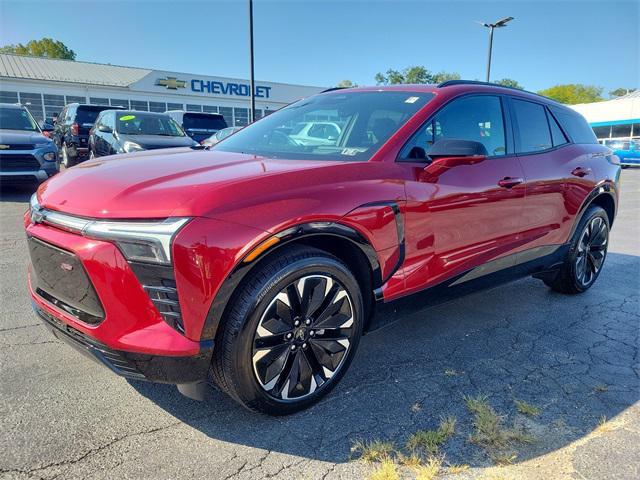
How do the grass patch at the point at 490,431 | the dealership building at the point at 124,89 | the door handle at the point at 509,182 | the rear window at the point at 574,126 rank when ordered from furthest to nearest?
the dealership building at the point at 124,89 < the rear window at the point at 574,126 < the door handle at the point at 509,182 < the grass patch at the point at 490,431

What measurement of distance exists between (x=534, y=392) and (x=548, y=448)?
0.54m

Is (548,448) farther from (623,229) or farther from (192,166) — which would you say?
(623,229)

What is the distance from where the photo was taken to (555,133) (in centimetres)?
411

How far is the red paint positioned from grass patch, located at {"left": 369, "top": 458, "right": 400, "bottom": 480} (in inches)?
36.8

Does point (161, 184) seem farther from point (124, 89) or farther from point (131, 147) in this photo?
point (124, 89)

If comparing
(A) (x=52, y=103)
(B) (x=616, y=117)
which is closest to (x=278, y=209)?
(A) (x=52, y=103)

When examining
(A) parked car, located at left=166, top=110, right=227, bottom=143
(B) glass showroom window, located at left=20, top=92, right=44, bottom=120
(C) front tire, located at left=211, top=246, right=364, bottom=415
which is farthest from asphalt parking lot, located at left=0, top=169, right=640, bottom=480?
(B) glass showroom window, located at left=20, top=92, right=44, bottom=120

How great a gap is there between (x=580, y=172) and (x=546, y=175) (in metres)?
0.64

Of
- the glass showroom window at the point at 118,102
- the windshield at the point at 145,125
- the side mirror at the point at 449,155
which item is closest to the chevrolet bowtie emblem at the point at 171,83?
the glass showroom window at the point at 118,102

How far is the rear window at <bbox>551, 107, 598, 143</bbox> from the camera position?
429cm

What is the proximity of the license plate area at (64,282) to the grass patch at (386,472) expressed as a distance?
1370 mm

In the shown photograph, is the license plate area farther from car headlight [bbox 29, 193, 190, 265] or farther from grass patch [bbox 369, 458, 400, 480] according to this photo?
grass patch [bbox 369, 458, 400, 480]

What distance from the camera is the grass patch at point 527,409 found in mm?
2552

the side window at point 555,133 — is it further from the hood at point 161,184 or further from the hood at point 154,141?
the hood at point 154,141
